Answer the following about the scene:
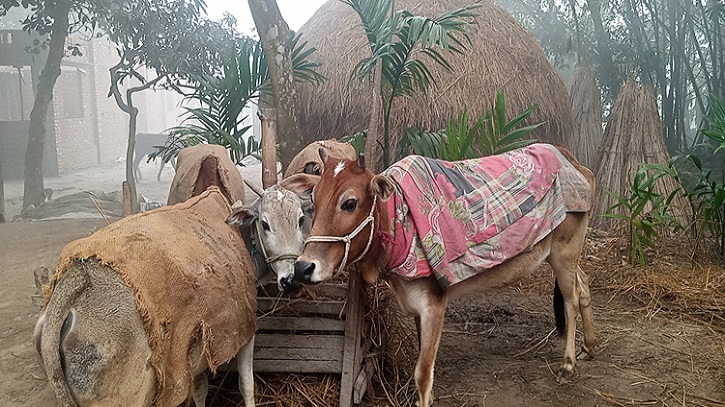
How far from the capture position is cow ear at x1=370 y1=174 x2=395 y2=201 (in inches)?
106

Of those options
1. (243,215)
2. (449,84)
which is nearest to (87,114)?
(449,84)

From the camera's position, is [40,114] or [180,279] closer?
[180,279]

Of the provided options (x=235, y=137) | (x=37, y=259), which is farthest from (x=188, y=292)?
(x=37, y=259)

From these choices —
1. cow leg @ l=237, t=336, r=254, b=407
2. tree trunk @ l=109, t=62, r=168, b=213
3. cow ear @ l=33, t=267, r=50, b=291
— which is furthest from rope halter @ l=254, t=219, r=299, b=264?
tree trunk @ l=109, t=62, r=168, b=213

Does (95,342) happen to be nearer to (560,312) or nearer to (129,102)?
(560,312)

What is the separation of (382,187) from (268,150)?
156 centimetres

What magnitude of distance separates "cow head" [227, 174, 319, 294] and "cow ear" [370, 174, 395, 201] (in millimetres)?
554

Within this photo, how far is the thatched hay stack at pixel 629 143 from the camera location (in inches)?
277

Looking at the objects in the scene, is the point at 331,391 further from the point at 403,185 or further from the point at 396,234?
the point at 403,185

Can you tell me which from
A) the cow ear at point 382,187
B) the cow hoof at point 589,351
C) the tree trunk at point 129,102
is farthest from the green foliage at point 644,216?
the tree trunk at point 129,102

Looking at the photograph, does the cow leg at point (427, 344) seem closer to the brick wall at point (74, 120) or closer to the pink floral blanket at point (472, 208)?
the pink floral blanket at point (472, 208)

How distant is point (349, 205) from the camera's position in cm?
273

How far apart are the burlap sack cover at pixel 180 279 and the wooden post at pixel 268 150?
106 cm

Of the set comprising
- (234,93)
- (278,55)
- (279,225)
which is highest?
(278,55)
